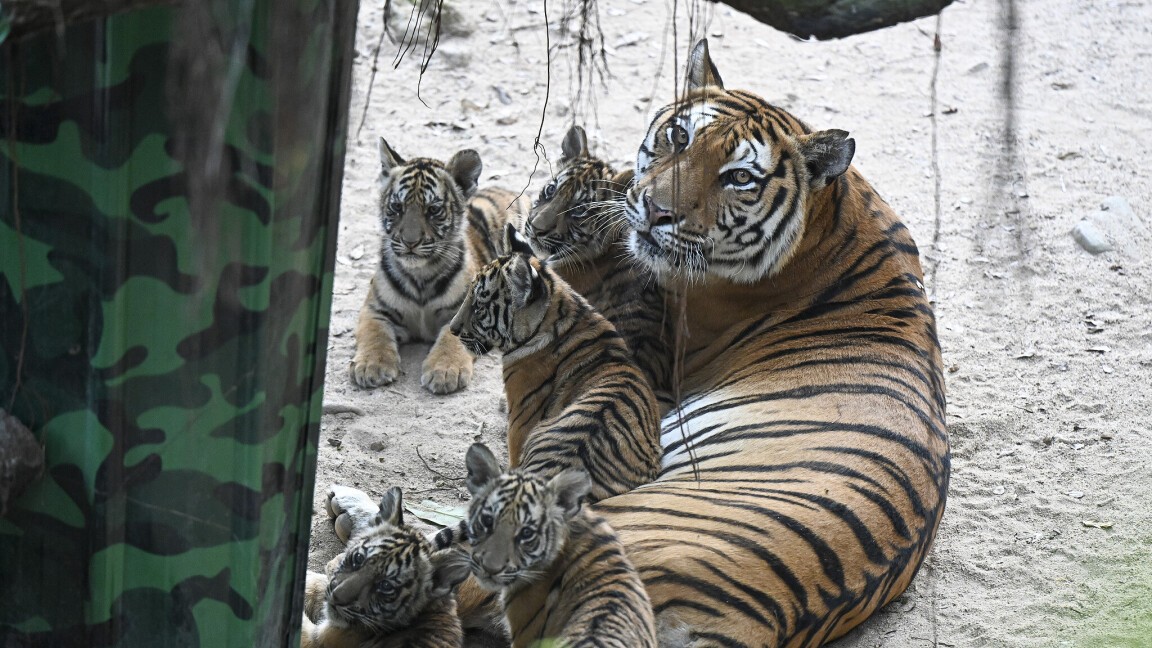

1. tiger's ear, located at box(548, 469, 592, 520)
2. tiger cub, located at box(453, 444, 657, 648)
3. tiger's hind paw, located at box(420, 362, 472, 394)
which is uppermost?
tiger's ear, located at box(548, 469, 592, 520)

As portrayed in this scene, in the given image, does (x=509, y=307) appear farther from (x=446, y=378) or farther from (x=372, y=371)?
(x=372, y=371)

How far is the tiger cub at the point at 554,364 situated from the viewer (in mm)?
3590

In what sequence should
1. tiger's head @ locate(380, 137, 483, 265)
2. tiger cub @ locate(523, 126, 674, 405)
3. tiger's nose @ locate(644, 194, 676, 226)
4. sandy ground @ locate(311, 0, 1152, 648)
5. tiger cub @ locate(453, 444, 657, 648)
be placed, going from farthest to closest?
tiger's head @ locate(380, 137, 483, 265), tiger cub @ locate(523, 126, 674, 405), tiger's nose @ locate(644, 194, 676, 226), sandy ground @ locate(311, 0, 1152, 648), tiger cub @ locate(453, 444, 657, 648)

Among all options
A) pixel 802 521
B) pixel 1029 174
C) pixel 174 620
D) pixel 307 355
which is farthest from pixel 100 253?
pixel 1029 174

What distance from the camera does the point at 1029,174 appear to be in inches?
254

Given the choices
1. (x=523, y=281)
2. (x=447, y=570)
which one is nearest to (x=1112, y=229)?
(x=523, y=281)

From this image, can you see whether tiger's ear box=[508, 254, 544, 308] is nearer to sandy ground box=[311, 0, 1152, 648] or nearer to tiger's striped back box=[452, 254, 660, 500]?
tiger's striped back box=[452, 254, 660, 500]

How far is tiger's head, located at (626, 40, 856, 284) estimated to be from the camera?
153 inches

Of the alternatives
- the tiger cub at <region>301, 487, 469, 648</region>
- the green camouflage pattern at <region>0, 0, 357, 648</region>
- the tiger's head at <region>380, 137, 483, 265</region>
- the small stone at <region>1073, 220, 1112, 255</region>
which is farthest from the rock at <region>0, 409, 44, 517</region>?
the small stone at <region>1073, 220, 1112, 255</region>

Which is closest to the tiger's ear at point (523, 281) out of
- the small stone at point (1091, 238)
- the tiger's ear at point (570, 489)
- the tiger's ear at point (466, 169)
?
the tiger's ear at point (570, 489)

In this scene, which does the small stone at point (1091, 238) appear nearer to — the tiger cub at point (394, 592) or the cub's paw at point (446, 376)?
the cub's paw at point (446, 376)

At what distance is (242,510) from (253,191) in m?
0.59

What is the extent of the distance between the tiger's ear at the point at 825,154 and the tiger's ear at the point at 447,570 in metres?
1.77

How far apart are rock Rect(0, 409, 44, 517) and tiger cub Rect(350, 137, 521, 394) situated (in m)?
3.09
